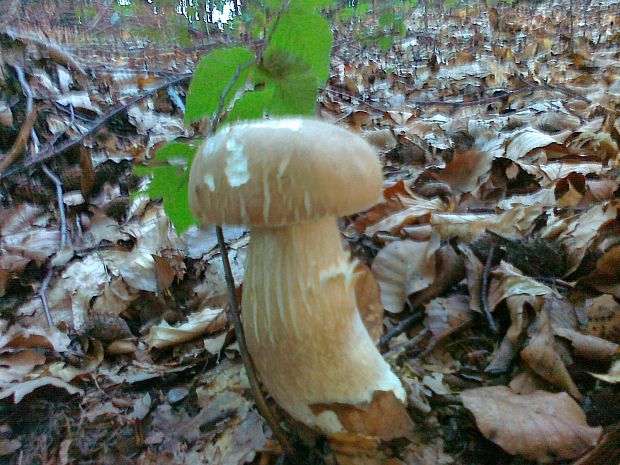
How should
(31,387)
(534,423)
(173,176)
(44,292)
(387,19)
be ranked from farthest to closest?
1. (387,19)
2. (44,292)
3. (31,387)
4. (173,176)
5. (534,423)

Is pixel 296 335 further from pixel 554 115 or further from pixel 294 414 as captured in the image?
pixel 554 115

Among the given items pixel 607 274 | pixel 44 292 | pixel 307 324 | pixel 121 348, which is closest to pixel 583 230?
pixel 607 274

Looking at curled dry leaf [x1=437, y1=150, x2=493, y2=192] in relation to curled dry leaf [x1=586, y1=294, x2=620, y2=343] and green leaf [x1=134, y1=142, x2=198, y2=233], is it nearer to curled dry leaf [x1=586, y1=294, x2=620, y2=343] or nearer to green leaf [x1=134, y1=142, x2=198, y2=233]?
curled dry leaf [x1=586, y1=294, x2=620, y2=343]

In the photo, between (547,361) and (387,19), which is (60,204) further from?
(387,19)

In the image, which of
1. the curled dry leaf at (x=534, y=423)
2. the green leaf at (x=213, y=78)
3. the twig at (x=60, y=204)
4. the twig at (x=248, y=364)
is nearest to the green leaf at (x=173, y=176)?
the green leaf at (x=213, y=78)

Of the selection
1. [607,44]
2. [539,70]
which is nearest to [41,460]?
[539,70]

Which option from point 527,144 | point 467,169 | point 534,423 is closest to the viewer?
point 534,423

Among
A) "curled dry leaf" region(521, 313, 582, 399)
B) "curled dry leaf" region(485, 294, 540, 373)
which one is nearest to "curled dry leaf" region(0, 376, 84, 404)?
"curled dry leaf" region(485, 294, 540, 373)
